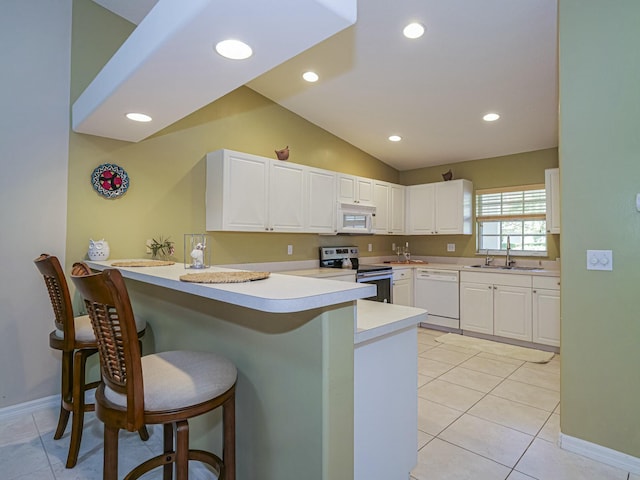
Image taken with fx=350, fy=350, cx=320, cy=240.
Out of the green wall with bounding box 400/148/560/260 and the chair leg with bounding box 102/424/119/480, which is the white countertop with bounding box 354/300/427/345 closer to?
the chair leg with bounding box 102/424/119/480

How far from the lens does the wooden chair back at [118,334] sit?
113 cm

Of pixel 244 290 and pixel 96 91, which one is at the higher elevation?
pixel 96 91

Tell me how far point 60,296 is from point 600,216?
309 cm

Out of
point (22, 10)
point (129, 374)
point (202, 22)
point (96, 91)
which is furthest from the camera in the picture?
point (22, 10)

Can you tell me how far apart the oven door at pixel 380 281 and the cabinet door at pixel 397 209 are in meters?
0.94

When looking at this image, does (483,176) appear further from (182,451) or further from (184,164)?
(182,451)

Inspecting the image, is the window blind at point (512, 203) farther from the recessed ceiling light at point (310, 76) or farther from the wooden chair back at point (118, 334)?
the wooden chair back at point (118, 334)

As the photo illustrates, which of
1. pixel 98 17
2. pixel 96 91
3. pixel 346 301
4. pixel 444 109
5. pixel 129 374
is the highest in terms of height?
pixel 98 17

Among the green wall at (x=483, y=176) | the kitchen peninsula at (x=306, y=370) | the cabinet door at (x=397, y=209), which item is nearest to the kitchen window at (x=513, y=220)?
the green wall at (x=483, y=176)

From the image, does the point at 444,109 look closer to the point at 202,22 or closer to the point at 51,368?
the point at 202,22

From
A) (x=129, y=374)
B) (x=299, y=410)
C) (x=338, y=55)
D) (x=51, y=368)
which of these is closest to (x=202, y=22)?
(x=129, y=374)

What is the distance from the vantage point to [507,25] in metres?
2.61

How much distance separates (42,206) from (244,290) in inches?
94.2

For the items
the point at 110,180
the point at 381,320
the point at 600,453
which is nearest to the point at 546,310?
the point at 600,453
